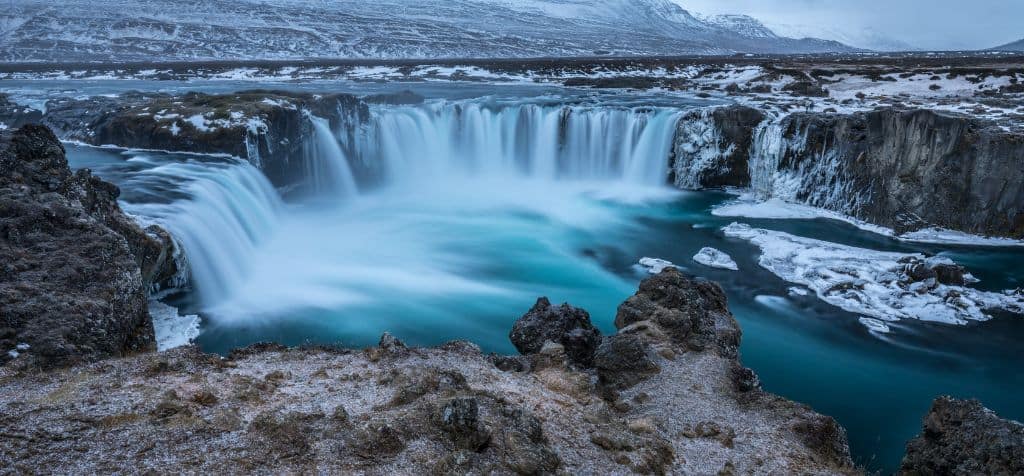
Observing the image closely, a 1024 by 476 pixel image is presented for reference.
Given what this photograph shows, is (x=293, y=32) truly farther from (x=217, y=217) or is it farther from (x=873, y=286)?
(x=873, y=286)

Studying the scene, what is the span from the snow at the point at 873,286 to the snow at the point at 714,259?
95 cm

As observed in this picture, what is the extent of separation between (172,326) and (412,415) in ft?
25.8

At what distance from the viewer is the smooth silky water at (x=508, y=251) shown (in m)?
12.5

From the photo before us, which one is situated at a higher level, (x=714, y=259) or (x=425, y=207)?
(x=425, y=207)

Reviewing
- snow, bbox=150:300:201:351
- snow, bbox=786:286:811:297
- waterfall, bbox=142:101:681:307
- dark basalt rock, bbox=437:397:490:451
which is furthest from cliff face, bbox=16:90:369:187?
dark basalt rock, bbox=437:397:490:451

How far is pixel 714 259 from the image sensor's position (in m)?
17.8

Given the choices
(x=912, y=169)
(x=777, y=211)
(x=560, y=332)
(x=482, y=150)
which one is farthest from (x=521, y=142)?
(x=560, y=332)

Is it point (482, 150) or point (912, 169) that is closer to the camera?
point (912, 169)

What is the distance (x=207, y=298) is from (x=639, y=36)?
139520 millimetres

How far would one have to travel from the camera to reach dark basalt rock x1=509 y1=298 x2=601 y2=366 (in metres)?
9.79

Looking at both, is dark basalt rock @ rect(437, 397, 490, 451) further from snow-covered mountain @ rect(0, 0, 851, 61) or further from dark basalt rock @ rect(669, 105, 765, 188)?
snow-covered mountain @ rect(0, 0, 851, 61)

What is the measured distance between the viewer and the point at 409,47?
9419 cm

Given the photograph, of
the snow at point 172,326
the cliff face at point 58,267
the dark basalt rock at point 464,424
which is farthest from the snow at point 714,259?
the cliff face at point 58,267

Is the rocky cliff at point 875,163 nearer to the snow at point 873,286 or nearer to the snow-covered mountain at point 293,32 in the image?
the snow at point 873,286
